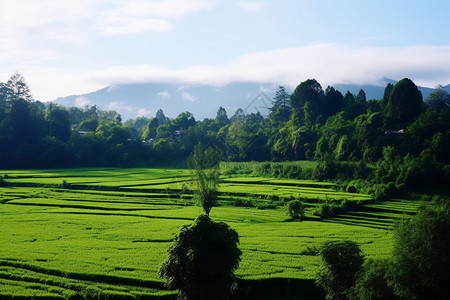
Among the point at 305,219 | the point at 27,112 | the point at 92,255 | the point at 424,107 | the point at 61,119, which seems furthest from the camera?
the point at 61,119

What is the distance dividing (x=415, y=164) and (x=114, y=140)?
210 feet

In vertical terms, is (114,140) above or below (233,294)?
above

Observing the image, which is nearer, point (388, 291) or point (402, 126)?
point (388, 291)

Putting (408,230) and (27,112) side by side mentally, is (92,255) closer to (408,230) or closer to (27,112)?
(408,230)

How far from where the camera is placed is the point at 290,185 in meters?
55.9

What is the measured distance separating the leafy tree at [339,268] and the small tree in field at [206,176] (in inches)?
635

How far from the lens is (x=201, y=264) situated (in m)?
18.2

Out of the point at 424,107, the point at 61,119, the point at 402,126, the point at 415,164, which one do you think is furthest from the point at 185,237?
the point at 61,119

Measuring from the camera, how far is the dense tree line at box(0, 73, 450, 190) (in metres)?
57.9

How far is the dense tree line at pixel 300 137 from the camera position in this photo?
190ft

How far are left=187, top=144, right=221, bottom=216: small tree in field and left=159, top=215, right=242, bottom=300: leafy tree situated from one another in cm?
1583

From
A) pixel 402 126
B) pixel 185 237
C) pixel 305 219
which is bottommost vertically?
pixel 305 219

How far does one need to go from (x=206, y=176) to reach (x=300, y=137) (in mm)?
46223

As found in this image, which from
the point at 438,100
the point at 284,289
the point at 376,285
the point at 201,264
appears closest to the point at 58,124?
the point at 438,100
